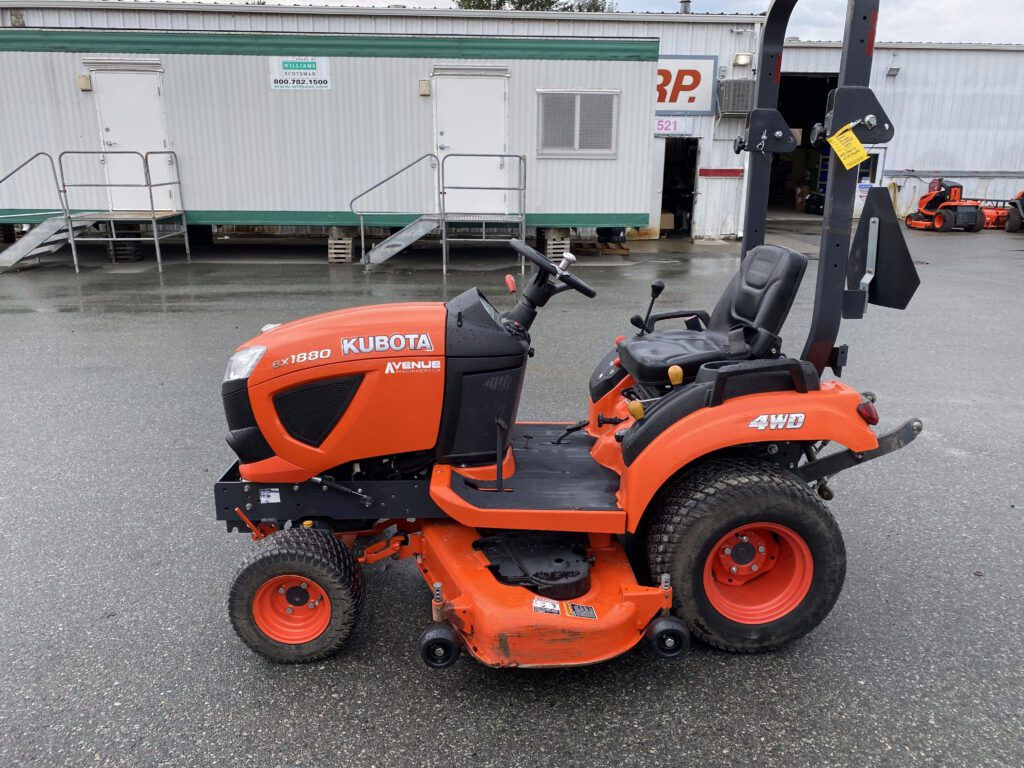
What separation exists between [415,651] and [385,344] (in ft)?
3.65

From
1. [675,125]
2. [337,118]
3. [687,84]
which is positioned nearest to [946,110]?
[687,84]

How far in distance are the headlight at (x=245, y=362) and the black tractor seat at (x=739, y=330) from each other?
5.51 feet

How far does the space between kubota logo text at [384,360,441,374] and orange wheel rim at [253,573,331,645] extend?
2.56 feet

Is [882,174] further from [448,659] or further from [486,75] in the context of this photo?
[448,659]

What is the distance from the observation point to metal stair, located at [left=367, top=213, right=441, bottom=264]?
11992mm

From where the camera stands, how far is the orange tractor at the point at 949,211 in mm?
17922

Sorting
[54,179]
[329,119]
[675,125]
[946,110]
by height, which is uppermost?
[946,110]

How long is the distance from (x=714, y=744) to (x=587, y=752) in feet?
1.27

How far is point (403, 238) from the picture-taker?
12.1m

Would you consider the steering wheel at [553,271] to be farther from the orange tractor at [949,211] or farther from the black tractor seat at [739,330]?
the orange tractor at [949,211]

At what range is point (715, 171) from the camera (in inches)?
659

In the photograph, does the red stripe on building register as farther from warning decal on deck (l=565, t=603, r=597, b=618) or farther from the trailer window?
warning decal on deck (l=565, t=603, r=597, b=618)

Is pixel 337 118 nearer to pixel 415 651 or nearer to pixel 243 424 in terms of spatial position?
pixel 243 424

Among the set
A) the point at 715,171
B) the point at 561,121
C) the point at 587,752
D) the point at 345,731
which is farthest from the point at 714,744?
the point at 715,171
